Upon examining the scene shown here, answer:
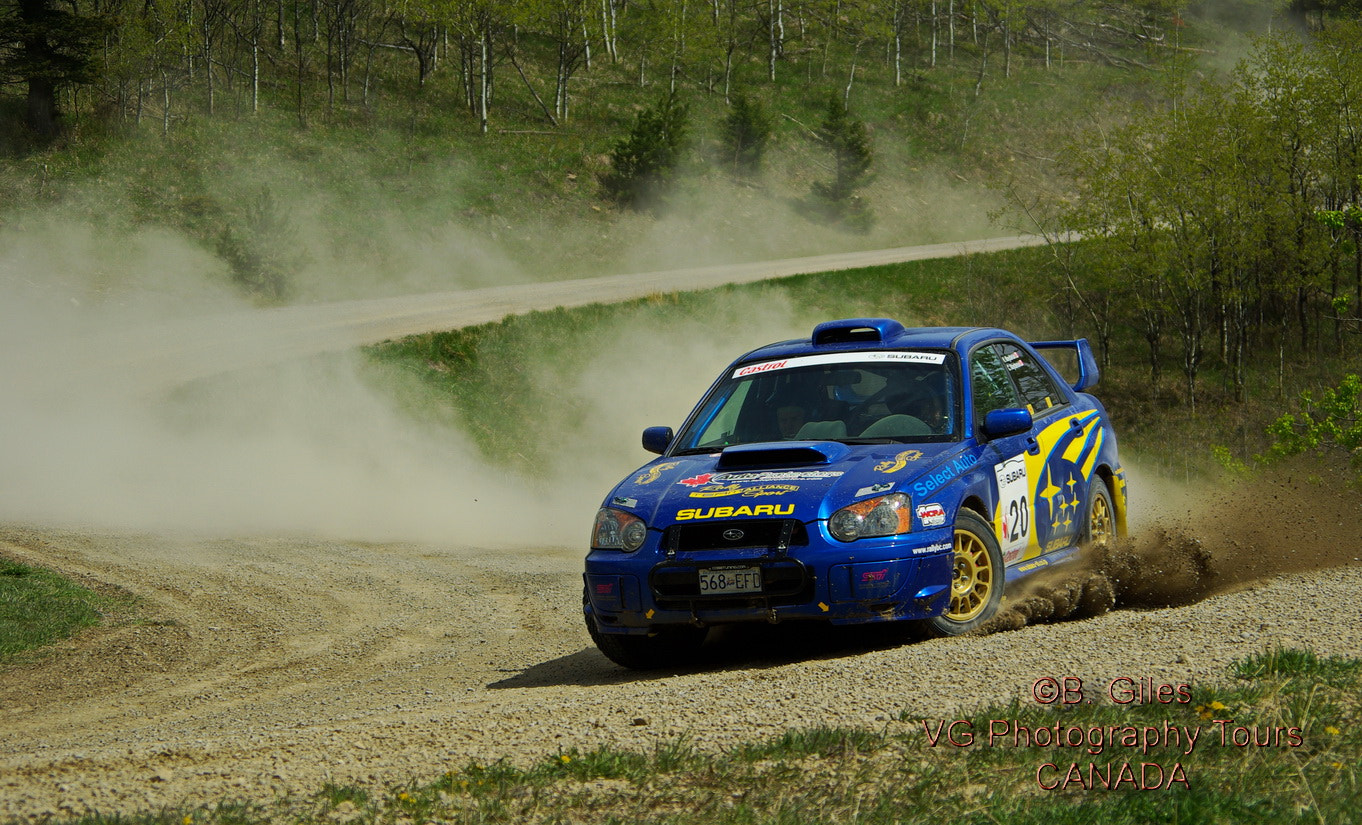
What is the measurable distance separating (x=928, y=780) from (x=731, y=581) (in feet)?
7.49

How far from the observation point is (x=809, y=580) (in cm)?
623

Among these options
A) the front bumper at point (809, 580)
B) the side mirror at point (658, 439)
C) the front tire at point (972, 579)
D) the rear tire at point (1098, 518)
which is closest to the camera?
the front bumper at point (809, 580)

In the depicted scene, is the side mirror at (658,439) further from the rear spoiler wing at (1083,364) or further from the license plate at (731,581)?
the rear spoiler wing at (1083,364)

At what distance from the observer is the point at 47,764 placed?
4.73 meters

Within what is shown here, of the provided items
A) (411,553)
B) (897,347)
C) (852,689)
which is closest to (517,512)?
(411,553)

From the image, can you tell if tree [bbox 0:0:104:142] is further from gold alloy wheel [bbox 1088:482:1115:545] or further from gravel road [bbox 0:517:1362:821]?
gold alloy wheel [bbox 1088:482:1115:545]

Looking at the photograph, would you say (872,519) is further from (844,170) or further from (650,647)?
(844,170)

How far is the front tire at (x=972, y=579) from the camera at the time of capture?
6.56m

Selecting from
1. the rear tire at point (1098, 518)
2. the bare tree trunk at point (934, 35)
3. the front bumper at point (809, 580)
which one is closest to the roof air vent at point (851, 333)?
the rear tire at point (1098, 518)

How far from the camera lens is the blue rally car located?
628 centimetres

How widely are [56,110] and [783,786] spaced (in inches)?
1429

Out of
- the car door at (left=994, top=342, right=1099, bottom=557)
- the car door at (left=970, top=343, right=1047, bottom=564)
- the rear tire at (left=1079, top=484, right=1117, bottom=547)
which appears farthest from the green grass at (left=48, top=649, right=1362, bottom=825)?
the rear tire at (left=1079, top=484, right=1117, bottom=547)

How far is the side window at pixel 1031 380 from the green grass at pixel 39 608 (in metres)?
7.35

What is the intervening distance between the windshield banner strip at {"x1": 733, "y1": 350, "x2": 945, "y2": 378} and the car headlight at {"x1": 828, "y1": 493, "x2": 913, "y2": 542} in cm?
157
